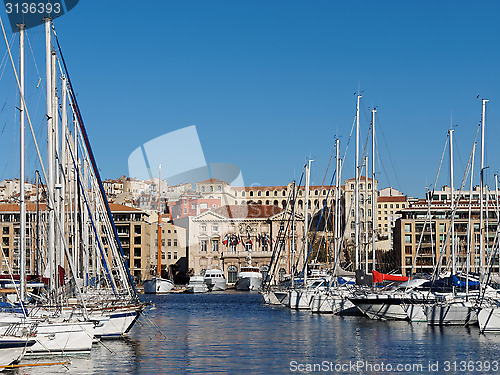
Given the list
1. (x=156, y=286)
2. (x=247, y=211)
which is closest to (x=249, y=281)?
(x=156, y=286)

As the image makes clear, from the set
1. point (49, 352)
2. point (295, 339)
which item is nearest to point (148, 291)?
point (295, 339)

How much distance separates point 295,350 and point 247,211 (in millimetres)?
104122

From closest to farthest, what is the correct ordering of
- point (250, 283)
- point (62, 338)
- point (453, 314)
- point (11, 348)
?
point (11, 348), point (62, 338), point (453, 314), point (250, 283)

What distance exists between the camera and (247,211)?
444ft

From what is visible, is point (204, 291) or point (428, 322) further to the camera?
point (204, 291)

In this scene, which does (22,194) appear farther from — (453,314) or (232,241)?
(232,241)

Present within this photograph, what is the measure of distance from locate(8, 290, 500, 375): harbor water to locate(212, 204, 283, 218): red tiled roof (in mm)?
88198

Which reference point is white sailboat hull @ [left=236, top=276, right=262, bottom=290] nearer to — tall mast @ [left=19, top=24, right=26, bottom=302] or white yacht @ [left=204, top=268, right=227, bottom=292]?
white yacht @ [left=204, top=268, right=227, bottom=292]

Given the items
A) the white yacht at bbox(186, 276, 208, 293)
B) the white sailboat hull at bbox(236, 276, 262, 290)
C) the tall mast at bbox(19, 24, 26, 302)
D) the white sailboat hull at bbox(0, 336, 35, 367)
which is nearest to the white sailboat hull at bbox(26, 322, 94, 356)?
the tall mast at bbox(19, 24, 26, 302)

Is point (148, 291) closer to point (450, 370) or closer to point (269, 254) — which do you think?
point (269, 254)

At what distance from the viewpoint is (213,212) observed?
128250 millimetres

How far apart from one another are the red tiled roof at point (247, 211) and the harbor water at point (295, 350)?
88.2 metres

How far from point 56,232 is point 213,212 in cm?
9903

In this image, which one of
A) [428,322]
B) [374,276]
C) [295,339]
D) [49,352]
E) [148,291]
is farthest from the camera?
[148,291]
